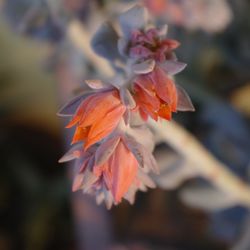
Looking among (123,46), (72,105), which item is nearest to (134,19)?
(123,46)

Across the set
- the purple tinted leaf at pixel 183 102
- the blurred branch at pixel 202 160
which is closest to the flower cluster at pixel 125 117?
the purple tinted leaf at pixel 183 102

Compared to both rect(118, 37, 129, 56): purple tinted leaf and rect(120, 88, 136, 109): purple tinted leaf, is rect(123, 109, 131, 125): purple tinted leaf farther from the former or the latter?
rect(118, 37, 129, 56): purple tinted leaf

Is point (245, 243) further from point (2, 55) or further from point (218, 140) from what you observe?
point (2, 55)

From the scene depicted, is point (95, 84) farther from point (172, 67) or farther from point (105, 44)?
point (105, 44)

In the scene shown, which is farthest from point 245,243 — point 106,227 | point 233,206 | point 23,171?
point 23,171

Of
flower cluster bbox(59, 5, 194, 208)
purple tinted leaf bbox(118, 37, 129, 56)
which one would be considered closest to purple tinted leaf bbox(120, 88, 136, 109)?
flower cluster bbox(59, 5, 194, 208)

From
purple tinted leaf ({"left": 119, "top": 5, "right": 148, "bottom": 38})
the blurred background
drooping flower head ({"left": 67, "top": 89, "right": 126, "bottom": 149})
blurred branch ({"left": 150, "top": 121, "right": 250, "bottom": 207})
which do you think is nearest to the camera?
drooping flower head ({"left": 67, "top": 89, "right": 126, "bottom": 149})
